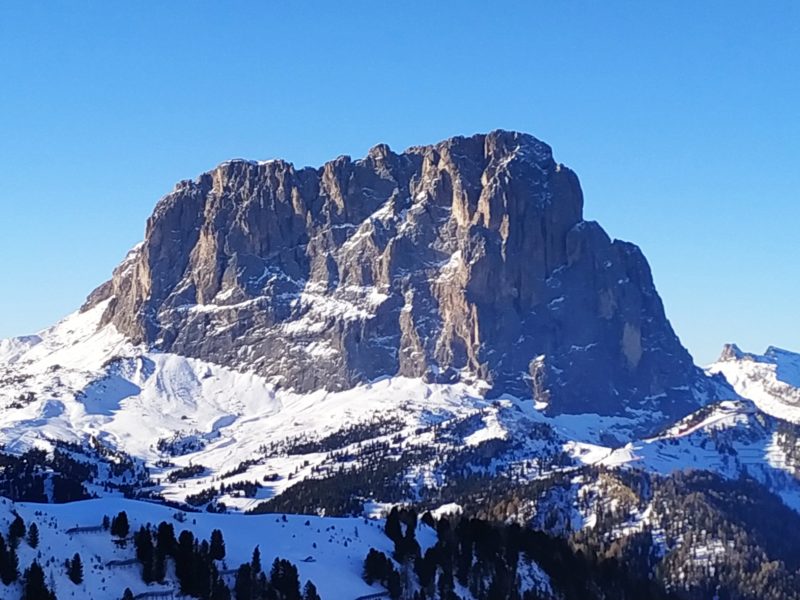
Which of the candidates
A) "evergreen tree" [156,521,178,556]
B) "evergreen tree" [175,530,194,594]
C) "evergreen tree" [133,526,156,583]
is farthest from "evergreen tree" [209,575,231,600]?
"evergreen tree" [133,526,156,583]

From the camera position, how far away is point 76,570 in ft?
370

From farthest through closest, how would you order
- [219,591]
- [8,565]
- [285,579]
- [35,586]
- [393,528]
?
[393,528] → [285,579] → [219,591] → [8,565] → [35,586]

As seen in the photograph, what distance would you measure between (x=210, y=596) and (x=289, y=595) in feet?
37.3

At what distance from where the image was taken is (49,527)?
123 meters

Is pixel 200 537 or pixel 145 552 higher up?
pixel 200 537

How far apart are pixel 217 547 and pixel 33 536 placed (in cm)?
2301

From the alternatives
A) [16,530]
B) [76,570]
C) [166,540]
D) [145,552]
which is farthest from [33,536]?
[166,540]

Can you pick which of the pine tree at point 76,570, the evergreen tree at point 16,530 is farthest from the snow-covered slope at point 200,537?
the evergreen tree at point 16,530

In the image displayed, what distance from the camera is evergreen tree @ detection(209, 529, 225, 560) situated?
131m

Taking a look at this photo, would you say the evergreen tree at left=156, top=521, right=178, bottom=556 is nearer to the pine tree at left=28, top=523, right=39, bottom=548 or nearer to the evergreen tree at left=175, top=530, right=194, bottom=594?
the evergreen tree at left=175, top=530, right=194, bottom=594

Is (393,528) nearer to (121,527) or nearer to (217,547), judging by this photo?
(217,547)

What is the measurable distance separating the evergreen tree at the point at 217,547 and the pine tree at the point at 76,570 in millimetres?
19345

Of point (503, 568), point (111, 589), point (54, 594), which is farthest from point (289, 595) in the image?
point (503, 568)

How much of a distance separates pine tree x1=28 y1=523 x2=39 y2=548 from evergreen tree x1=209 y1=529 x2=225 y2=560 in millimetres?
20929
